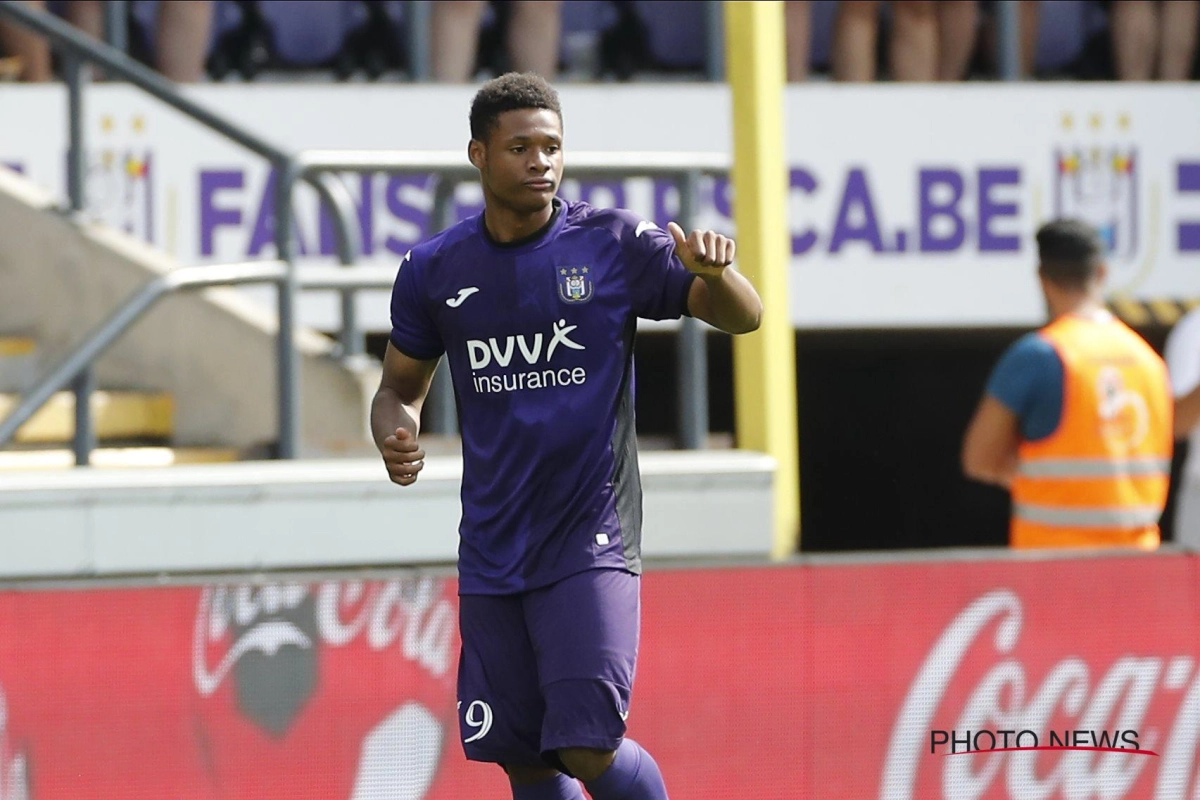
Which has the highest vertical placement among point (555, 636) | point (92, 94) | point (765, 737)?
point (92, 94)

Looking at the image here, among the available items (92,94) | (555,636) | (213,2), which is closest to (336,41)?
(213,2)

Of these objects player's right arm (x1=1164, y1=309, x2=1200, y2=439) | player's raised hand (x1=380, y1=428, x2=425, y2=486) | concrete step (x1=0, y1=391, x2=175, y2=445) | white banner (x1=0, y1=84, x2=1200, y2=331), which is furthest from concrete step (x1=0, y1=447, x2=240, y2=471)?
player's right arm (x1=1164, y1=309, x2=1200, y2=439)

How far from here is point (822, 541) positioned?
12109mm

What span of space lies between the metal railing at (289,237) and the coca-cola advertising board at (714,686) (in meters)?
1.11

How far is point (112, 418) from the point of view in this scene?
7.87 metres

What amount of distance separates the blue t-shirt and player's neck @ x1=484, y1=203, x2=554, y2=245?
2168 millimetres

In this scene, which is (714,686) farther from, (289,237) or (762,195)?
(289,237)

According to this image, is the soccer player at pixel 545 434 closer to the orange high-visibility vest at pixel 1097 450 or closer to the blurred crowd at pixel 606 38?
the orange high-visibility vest at pixel 1097 450

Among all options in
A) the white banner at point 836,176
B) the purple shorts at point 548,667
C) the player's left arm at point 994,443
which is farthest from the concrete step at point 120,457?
the player's left arm at point 994,443

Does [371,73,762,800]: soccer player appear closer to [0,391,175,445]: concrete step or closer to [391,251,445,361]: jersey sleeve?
[391,251,445,361]: jersey sleeve

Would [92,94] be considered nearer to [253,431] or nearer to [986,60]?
[253,431]

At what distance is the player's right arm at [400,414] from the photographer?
4539mm

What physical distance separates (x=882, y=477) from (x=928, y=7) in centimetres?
289

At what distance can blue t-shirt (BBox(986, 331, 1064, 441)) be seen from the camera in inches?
252
